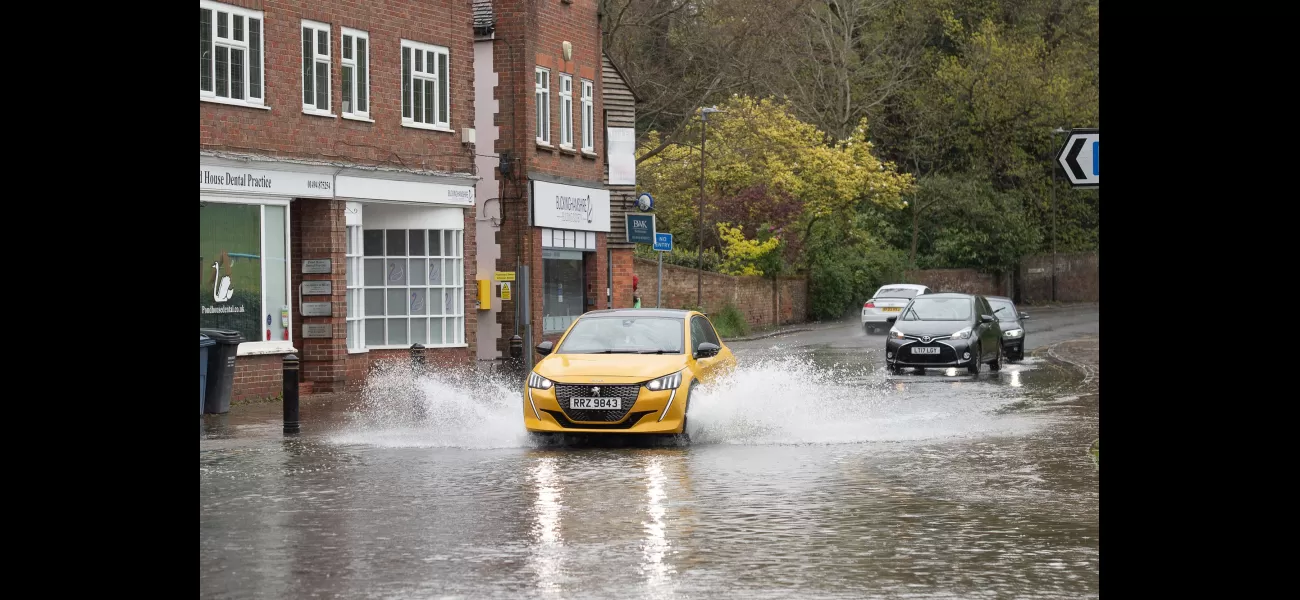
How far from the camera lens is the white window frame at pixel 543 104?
3584cm

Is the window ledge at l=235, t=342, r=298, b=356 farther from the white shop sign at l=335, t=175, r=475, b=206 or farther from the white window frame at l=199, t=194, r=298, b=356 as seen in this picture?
the white shop sign at l=335, t=175, r=475, b=206

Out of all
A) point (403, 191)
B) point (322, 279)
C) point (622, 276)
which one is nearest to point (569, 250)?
point (622, 276)

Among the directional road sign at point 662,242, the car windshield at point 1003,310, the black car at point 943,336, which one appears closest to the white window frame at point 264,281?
the black car at point 943,336

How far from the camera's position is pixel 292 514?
39.2ft

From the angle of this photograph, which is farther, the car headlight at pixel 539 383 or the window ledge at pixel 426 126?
the window ledge at pixel 426 126

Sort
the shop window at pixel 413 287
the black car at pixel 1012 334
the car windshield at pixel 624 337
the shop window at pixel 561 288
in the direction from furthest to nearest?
the shop window at pixel 561 288, the black car at pixel 1012 334, the shop window at pixel 413 287, the car windshield at pixel 624 337

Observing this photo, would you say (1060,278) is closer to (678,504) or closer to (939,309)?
(939,309)

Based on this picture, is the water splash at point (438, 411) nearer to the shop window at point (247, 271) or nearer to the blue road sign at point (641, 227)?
the shop window at point (247, 271)

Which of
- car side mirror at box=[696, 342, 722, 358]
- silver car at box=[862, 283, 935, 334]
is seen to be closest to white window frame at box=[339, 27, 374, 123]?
car side mirror at box=[696, 342, 722, 358]

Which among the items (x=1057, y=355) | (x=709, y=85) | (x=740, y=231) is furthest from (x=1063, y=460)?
(x=740, y=231)

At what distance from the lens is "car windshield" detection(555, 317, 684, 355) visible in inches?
704

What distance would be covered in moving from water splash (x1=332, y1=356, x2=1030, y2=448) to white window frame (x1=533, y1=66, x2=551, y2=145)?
355 inches

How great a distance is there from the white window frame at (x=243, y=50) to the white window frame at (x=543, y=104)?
10.4 metres
